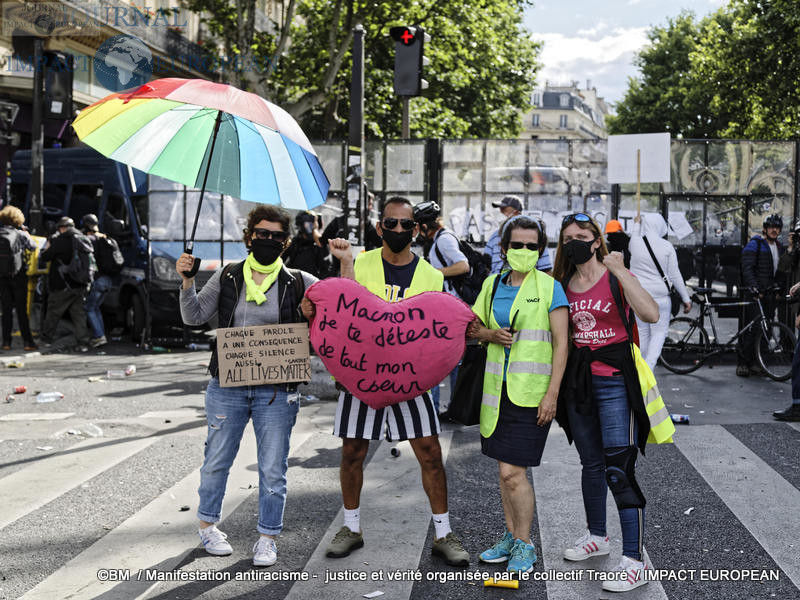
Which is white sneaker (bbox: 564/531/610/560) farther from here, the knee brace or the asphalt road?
the knee brace

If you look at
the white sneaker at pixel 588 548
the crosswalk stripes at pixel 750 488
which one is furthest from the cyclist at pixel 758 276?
the white sneaker at pixel 588 548

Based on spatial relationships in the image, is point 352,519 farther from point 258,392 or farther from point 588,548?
point 588,548

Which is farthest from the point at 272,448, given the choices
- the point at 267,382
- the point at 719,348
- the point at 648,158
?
the point at 719,348

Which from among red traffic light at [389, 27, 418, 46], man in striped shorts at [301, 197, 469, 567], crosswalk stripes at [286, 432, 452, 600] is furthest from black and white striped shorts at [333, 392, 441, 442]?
red traffic light at [389, 27, 418, 46]

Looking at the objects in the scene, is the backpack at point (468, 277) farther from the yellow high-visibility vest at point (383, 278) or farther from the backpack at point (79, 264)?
the backpack at point (79, 264)

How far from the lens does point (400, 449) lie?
6.85 meters

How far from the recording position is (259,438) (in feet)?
14.5

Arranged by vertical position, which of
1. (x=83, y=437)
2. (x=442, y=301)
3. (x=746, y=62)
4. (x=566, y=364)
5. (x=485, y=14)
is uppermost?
(x=485, y=14)

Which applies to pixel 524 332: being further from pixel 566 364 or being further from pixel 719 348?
pixel 719 348

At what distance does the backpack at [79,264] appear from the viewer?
12406mm

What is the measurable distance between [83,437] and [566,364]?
4.78m

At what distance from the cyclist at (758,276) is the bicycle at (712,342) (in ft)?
0.30

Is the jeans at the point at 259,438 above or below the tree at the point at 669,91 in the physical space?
below

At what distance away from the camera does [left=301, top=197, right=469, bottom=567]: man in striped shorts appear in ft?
14.1
